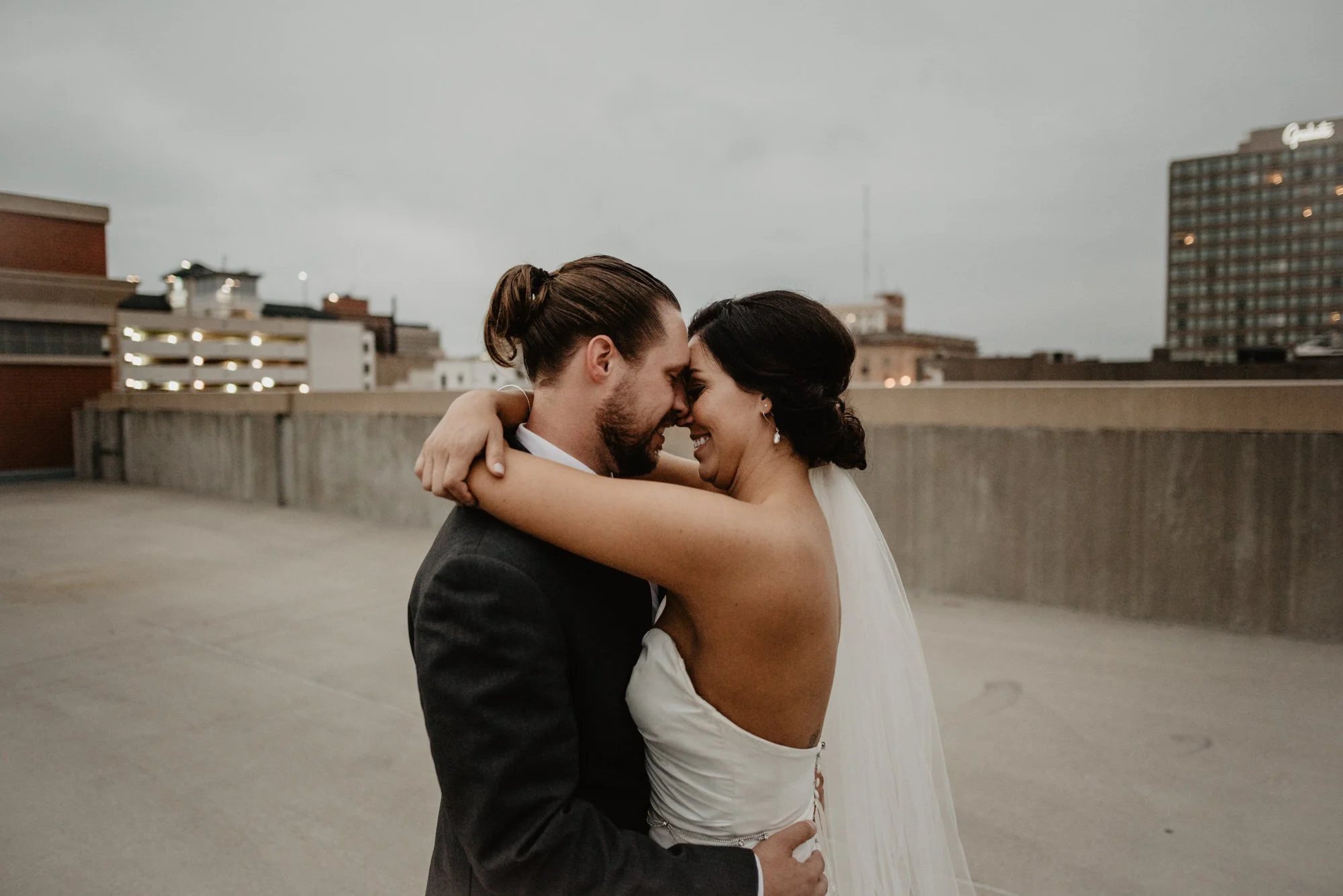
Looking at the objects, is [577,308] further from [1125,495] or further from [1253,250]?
[1253,250]

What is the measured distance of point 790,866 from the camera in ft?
5.19

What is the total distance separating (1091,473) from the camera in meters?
5.88

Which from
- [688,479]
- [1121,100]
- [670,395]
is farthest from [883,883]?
[1121,100]

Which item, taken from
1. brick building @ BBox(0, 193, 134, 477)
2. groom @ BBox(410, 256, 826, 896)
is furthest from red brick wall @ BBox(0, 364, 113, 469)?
groom @ BBox(410, 256, 826, 896)

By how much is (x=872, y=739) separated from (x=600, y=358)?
53.3 inches

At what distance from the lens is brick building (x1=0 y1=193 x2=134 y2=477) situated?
19375mm

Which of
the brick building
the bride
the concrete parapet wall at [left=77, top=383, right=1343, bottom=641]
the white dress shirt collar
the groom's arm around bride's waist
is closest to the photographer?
the groom's arm around bride's waist

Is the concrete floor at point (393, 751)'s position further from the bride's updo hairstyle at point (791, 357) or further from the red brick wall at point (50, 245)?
the red brick wall at point (50, 245)

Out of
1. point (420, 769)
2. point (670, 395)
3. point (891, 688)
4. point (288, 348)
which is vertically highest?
point (288, 348)

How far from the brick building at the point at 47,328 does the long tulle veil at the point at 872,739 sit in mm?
22194

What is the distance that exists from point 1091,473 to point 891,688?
4358mm

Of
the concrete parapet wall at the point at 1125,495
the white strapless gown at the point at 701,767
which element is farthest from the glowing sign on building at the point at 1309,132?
the white strapless gown at the point at 701,767

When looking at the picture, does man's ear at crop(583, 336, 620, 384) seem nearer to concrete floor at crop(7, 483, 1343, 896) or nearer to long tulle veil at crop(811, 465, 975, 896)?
long tulle veil at crop(811, 465, 975, 896)

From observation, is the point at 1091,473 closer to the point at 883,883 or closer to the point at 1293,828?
the point at 1293,828
